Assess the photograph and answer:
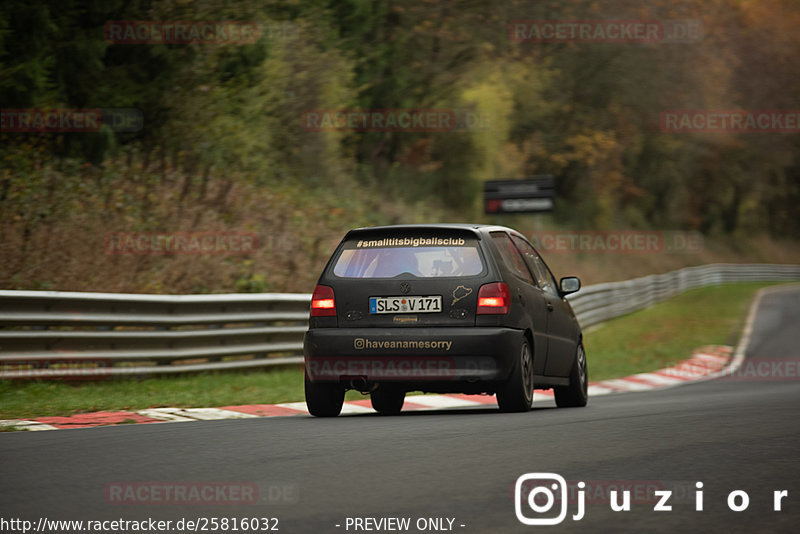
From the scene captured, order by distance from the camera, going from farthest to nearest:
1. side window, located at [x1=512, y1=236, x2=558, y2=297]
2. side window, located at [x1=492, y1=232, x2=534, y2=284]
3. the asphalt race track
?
side window, located at [x1=512, y1=236, x2=558, y2=297], side window, located at [x1=492, y1=232, x2=534, y2=284], the asphalt race track

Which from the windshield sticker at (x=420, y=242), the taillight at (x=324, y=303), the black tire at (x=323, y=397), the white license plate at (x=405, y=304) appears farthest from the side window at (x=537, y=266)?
the black tire at (x=323, y=397)

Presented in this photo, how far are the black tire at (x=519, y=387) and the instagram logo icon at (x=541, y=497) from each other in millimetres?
→ 3484

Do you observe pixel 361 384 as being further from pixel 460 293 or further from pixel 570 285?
pixel 570 285

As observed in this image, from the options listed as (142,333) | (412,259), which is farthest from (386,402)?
(142,333)

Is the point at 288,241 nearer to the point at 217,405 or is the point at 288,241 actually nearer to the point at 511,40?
the point at 217,405

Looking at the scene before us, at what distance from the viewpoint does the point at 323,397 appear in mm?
9789

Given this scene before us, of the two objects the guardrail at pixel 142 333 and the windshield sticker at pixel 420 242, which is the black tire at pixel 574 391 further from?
the guardrail at pixel 142 333

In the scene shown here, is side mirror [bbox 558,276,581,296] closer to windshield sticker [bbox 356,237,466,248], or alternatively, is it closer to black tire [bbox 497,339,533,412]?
black tire [bbox 497,339,533,412]

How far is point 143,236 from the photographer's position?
61.4 ft

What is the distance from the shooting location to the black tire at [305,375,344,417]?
383 inches

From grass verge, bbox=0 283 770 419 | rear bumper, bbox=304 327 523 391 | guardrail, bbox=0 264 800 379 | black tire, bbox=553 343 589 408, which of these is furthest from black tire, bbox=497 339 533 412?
guardrail, bbox=0 264 800 379

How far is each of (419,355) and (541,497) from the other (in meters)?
3.90

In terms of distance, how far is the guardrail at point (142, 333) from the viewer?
1160cm

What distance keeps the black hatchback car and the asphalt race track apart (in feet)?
1.22
